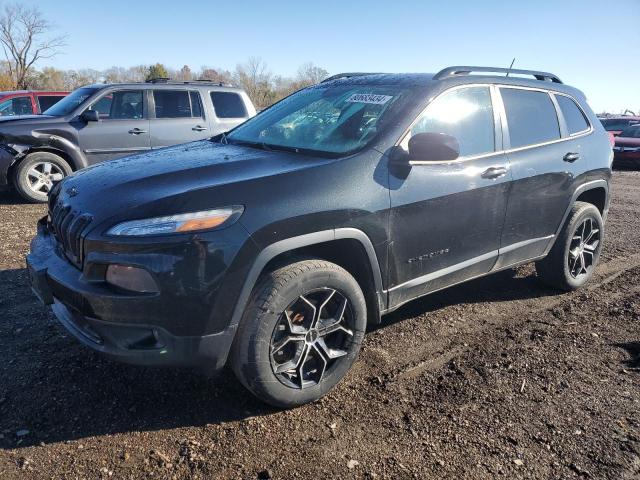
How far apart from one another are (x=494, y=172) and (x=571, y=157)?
113 cm

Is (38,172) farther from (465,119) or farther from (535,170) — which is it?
(535,170)

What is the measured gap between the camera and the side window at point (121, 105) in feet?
26.4

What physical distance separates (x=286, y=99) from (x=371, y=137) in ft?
4.48

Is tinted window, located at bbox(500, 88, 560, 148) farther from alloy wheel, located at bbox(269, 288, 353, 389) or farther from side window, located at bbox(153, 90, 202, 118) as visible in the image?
side window, located at bbox(153, 90, 202, 118)

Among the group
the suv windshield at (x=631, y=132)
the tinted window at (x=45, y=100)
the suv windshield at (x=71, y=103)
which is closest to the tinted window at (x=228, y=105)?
the suv windshield at (x=71, y=103)

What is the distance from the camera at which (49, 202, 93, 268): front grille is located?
8.33 ft

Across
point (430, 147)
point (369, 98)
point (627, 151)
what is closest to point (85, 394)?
point (430, 147)

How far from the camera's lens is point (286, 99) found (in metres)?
4.19

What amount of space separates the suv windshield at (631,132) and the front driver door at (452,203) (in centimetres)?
1552

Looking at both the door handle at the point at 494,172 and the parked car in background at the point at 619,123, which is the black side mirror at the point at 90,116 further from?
the parked car in background at the point at 619,123

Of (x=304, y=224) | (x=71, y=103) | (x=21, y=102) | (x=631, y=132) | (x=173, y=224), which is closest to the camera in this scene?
(x=173, y=224)

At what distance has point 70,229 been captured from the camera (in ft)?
8.63

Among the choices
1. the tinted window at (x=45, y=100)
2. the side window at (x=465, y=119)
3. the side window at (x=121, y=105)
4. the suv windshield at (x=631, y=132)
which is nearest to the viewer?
the side window at (x=465, y=119)

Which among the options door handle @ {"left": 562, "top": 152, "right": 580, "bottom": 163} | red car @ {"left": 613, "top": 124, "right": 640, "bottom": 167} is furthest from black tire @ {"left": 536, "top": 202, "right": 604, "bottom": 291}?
red car @ {"left": 613, "top": 124, "right": 640, "bottom": 167}
